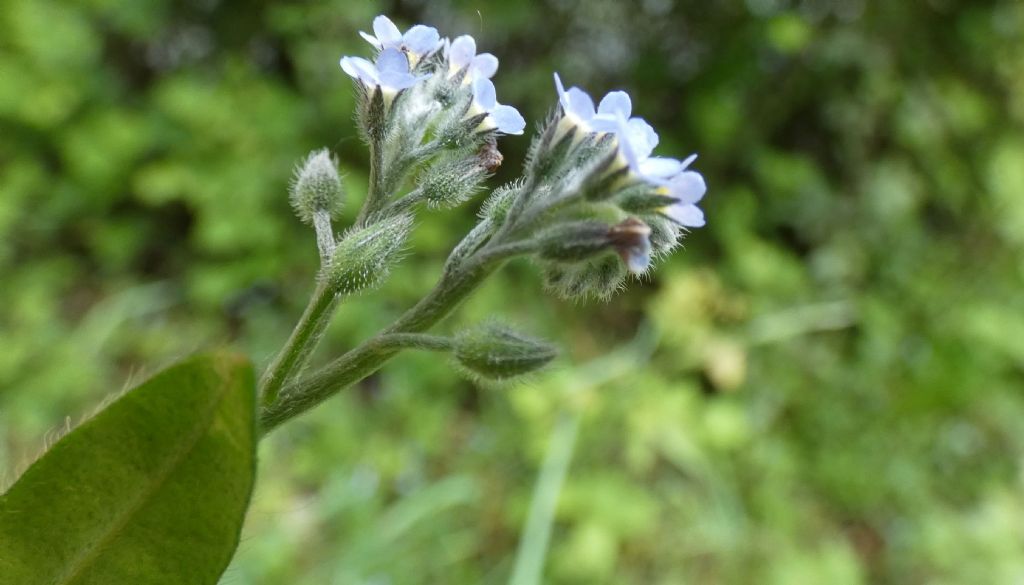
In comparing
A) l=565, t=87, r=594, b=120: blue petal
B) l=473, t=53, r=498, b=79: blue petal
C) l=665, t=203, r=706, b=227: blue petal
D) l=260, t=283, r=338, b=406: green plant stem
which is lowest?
l=260, t=283, r=338, b=406: green plant stem

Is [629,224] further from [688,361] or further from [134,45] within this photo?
[134,45]

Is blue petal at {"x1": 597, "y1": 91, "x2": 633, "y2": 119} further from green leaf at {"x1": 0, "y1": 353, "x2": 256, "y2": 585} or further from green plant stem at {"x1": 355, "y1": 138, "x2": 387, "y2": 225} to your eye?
green leaf at {"x1": 0, "y1": 353, "x2": 256, "y2": 585}

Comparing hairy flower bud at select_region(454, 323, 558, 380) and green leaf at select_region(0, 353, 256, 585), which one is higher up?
hairy flower bud at select_region(454, 323, 558, 380)

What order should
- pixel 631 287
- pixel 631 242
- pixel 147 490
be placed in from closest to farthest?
pixel 147 490
pixel 631 242
pixel 631 287

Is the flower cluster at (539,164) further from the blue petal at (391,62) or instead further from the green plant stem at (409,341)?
the green plant stem at (409,341)

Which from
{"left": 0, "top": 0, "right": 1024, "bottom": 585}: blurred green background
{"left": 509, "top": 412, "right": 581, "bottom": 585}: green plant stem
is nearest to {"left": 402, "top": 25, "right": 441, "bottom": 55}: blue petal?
{"left": 509, "top": 412, "right": 581, "bottom": 585}: green plant stem

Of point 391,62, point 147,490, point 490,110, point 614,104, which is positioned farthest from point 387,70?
point 147,490

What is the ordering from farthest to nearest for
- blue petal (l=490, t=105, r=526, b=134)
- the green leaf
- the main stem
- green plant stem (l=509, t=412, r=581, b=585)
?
green plant stem (l=509, t=412, r=581, b=585), blue petal (l=490, t=105, r=526, b=134), the main stem, the green leaf

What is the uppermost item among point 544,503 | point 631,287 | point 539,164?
point 631,287

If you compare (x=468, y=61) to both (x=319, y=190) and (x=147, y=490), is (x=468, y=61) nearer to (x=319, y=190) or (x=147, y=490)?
(x=319, y=190)
